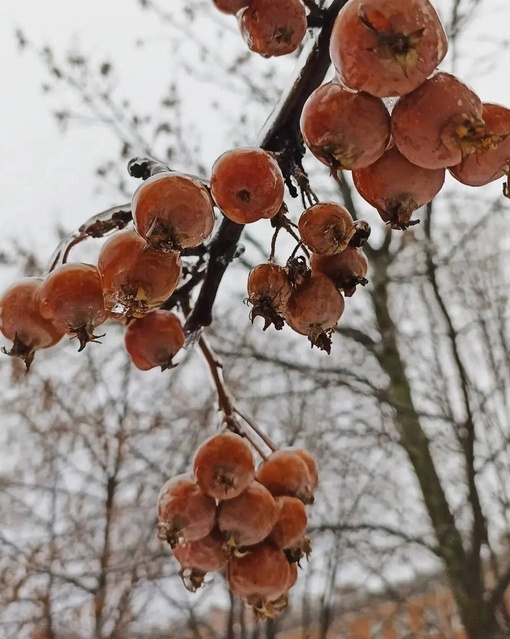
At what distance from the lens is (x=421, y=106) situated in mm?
649

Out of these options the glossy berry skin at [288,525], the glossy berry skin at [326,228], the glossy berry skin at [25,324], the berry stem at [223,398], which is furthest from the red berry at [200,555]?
the glossy berry skin at [326,228]

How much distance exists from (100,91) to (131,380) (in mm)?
2264

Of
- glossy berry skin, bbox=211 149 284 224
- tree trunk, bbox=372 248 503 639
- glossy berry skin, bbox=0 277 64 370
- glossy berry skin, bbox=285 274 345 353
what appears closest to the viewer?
glossy berry skin, bbox=211 149 284 224

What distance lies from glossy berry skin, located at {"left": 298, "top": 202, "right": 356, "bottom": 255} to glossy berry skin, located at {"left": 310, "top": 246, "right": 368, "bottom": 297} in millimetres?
56

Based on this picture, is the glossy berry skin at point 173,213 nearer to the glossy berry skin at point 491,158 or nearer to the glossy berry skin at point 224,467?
the glossy berry skin at point 491,158

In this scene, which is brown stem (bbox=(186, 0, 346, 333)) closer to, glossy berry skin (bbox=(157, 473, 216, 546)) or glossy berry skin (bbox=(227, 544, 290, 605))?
glossy berry skin (bbox=(157, 473, 216, 546))

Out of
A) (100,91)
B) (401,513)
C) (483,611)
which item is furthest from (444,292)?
(100,91)

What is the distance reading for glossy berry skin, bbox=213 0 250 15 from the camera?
854mm

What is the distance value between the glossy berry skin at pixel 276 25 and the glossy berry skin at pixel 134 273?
310 mm

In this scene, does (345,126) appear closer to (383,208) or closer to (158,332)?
(383,208)

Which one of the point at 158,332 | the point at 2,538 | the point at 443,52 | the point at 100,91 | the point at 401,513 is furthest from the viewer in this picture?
the point at 401,513

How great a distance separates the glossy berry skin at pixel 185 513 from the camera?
108 cm

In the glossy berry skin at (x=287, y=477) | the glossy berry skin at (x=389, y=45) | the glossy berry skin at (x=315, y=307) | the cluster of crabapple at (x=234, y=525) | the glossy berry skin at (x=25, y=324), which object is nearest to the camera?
the glossy berry skin at (x=389, y=45)

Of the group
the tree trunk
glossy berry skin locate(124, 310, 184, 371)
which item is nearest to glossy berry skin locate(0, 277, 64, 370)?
glossy berry skin locate(124, 310, 184, 371)
